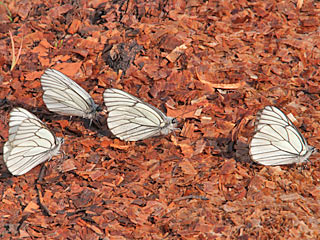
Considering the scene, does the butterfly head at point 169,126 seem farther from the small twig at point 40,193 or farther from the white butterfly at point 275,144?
the small twig at point 40,193

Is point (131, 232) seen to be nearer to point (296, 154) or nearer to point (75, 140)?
point (75, 140)

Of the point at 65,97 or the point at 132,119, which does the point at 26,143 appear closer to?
the point at 65,97

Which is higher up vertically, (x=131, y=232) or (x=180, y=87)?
(x=180, y=87)

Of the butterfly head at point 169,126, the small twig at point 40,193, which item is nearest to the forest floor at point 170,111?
the small twig at point 40,193

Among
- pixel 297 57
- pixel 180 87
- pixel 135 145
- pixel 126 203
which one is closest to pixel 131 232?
pixel 126 203

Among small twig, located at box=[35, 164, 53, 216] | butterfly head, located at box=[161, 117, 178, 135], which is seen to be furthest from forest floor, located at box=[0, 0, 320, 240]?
butterfly head, located at box=[161, 117, 178, 135]

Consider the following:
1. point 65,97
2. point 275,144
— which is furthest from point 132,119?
point 275,144
